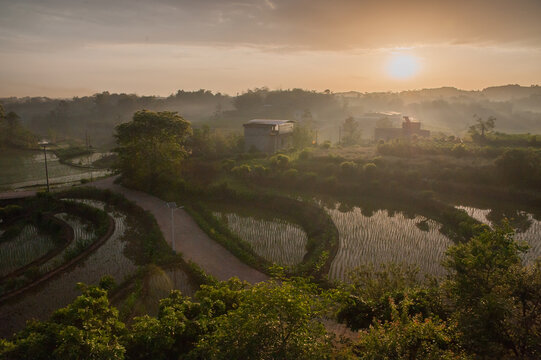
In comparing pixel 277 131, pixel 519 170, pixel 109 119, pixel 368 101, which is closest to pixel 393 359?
pixel 519 170

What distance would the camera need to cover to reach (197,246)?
16.0m

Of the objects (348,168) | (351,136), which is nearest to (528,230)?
(348,168)

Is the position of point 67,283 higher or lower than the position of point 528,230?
lower

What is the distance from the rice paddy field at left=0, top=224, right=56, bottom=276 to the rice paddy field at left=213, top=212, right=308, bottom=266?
9461 millimetres

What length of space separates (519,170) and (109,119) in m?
92.4

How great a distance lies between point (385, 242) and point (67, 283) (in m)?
15.1

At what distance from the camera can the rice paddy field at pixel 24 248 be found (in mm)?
14203

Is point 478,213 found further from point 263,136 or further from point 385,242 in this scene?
point 263,136

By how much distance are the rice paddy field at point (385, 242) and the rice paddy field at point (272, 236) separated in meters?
2.10

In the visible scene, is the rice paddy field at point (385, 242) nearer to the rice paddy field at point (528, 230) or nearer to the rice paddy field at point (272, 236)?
the rice paddy field at point (272, 236)

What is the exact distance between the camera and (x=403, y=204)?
952 inches

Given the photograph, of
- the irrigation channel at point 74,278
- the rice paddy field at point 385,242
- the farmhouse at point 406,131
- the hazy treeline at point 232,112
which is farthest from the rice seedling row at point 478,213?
the hazy treeline at point 232,112

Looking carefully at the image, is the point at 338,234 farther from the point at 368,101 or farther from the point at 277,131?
the point at 368,101

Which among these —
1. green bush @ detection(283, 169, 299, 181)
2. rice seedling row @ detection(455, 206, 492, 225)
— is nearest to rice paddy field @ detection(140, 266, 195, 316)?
green bush @ detection(283, 169, 299, 181)
